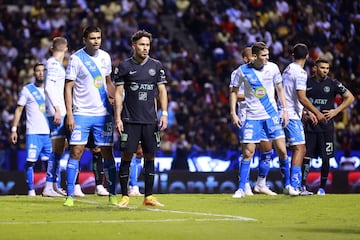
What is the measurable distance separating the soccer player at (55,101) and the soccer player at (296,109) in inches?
149

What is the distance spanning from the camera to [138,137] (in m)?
13.9

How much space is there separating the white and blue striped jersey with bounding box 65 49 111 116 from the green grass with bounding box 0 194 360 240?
4.47ft

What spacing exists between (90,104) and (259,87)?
3.36 metres

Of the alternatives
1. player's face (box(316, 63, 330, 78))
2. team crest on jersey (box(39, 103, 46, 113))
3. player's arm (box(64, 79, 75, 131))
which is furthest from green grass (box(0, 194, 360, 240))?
team crest on jersey (box(39, 103, 46, 113))

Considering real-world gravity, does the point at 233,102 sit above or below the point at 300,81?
below

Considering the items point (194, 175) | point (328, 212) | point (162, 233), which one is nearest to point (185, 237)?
point (162, 233)

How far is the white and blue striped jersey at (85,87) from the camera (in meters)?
14.4

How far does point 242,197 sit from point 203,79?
48.0ft

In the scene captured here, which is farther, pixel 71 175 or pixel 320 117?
pixel 320 117

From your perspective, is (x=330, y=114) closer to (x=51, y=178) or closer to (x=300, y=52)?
(x=300, y=52)

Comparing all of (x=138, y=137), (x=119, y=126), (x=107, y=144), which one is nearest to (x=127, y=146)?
(x=138, y=137)

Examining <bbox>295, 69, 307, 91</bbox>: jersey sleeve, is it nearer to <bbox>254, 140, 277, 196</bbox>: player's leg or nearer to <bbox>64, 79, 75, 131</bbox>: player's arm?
<bbox>254, 140, 277, 196</bbox>: player's leg

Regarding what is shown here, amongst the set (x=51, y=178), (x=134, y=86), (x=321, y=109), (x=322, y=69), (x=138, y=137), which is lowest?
(x=51, y=178)

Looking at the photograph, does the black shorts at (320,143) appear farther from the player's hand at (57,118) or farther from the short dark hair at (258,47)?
the player's hand at (57,118)
